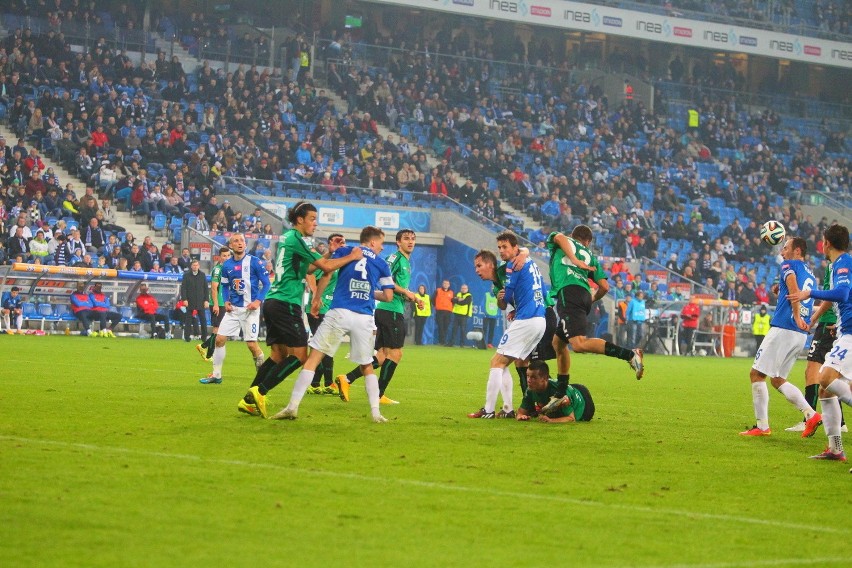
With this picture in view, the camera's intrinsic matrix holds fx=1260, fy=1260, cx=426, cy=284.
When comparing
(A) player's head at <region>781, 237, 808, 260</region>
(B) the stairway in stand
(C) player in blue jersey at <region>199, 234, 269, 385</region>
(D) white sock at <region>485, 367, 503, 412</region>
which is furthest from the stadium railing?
(A) player's head at <region>781, 237, 808, 260</region>

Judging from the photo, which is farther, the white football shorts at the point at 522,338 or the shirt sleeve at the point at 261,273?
the shirt sleeve at the point at 261,273

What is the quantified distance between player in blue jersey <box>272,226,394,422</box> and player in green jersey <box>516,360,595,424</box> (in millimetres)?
A: 1922

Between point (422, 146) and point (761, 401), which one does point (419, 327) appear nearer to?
point (422, 146)

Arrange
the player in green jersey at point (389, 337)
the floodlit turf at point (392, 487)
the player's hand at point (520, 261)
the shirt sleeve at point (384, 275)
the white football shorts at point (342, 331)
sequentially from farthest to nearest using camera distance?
the player in green jersey at point (389, 337) → the player's hand at point (520, 261) → the shirt sleeve at point (384, 275) → the white football shorts at point (342, 331) → the floodlit turf at point (392, 487)

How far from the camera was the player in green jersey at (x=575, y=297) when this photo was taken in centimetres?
1388

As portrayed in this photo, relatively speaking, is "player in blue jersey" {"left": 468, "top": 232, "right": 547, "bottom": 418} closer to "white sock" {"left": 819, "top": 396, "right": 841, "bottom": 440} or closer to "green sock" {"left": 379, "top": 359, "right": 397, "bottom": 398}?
"green sock" {"left": 379, "top": 359, "right": 397, "bottom": 398}

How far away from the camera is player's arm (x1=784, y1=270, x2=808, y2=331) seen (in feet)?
40.8

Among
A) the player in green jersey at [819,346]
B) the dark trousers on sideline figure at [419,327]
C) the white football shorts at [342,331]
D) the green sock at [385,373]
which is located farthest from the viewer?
the dark trousers on sideline figure at [419,327]

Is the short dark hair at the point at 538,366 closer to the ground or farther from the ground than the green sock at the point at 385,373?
farther from the ground

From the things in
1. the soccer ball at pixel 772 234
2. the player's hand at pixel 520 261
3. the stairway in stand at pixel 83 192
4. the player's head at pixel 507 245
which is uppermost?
the stairway in stand at pixel 83 192

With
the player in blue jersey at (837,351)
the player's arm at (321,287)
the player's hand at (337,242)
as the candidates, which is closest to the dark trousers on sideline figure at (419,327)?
the player's hand at (337,242)

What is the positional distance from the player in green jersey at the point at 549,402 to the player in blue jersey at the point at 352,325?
1.92m

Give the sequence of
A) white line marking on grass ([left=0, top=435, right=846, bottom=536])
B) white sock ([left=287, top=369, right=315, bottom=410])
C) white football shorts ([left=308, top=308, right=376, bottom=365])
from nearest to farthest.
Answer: white line marking on grass ([left=0, top=435, right=846, bottom=536])
white sock ([left=287, top=369, right=315, bottom=410])
white football shorts ([left=308, top=308, right=376, bottom=365])

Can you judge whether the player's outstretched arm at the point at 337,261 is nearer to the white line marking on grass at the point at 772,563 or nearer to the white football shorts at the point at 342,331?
the white football shorts at the point at 342,331
